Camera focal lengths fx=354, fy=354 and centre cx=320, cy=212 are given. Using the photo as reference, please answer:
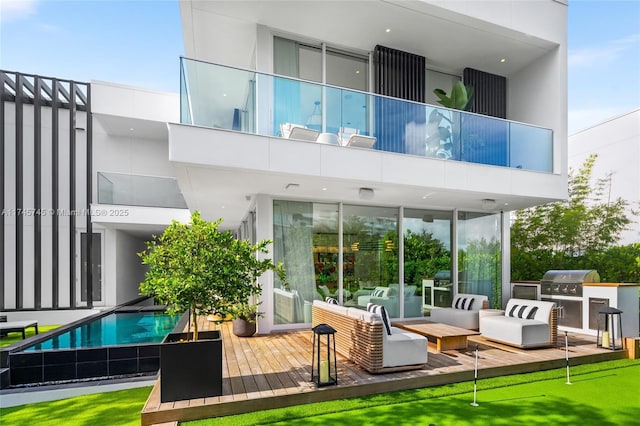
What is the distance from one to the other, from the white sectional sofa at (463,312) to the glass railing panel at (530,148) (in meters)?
3.39

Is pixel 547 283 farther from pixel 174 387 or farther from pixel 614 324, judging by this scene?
pixel 174 387

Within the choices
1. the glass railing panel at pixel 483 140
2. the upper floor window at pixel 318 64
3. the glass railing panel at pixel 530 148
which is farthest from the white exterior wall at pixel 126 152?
the glass railing panel at pixel 530 148

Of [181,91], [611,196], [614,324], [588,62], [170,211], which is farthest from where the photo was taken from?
[611,196]

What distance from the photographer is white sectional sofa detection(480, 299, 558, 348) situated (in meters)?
6.92

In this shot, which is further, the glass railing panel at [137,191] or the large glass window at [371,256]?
the glass railing panel at [137,191]

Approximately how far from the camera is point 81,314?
14.7m

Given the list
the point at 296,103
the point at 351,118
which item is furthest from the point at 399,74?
the point at 296,103

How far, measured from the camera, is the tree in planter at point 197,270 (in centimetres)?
471

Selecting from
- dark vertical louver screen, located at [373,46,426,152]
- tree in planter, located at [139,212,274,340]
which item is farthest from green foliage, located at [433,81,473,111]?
tree in planter, located at [139,212,274,340]

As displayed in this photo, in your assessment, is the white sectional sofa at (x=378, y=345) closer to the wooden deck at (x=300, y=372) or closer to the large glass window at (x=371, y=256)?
the wooden deck at (x=300, y=372)

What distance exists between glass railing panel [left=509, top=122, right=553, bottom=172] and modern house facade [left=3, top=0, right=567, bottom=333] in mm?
38

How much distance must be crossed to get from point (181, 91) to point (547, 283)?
9991mm

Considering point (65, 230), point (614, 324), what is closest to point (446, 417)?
point (614, 324)

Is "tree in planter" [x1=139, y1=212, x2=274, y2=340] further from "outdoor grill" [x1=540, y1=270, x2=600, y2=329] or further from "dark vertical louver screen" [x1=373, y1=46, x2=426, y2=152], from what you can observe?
"outdoor grill" [x1=540, y1=270, x2=600, y2=329]
